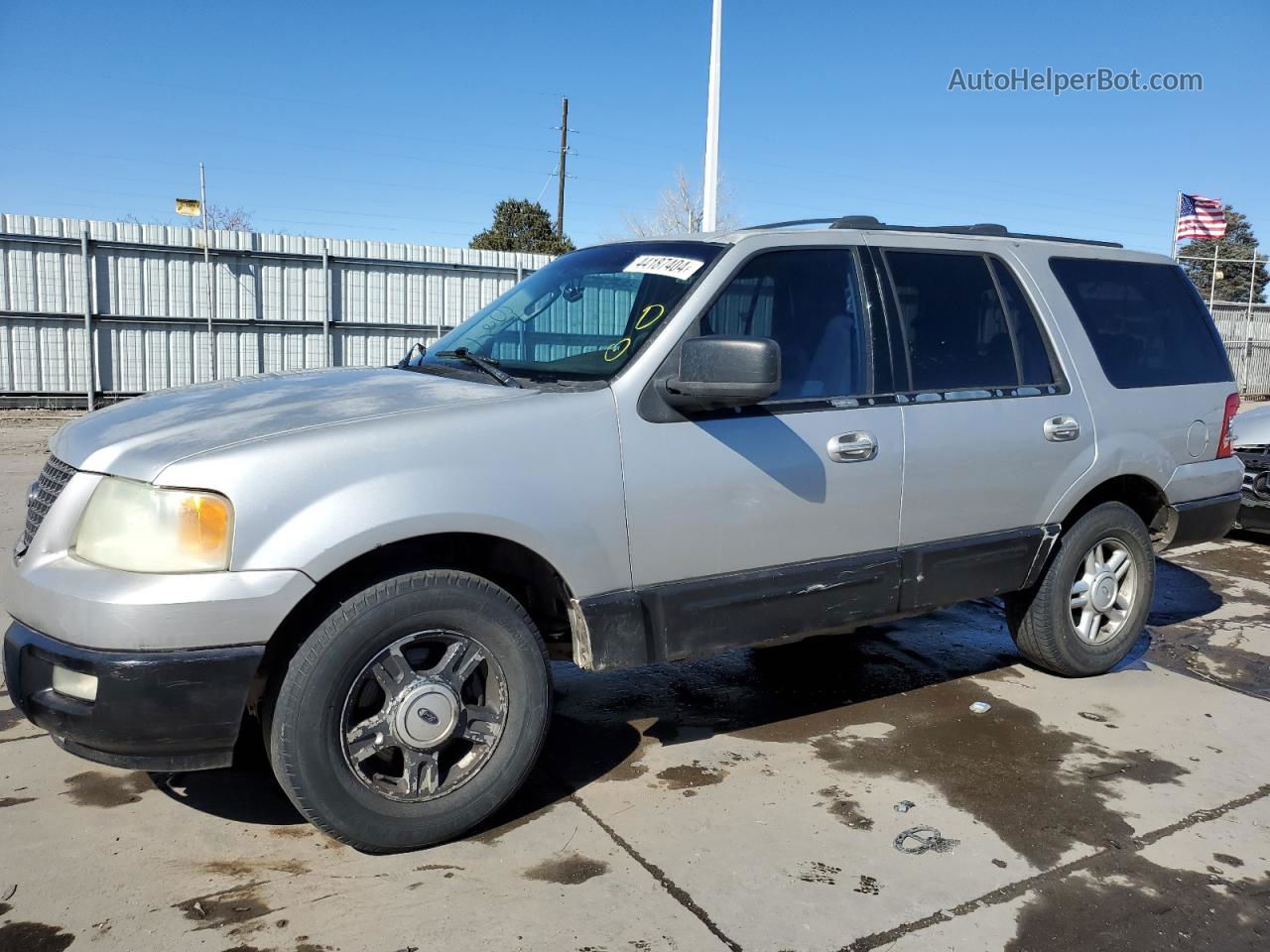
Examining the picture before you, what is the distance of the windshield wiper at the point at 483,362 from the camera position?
3479 millimetres

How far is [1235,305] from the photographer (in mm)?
27141

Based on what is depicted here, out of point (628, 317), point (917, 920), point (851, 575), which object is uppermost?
point (628, 317)

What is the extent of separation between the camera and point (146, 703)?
8.80 ft

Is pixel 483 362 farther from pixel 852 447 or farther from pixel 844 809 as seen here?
pixel 844 809

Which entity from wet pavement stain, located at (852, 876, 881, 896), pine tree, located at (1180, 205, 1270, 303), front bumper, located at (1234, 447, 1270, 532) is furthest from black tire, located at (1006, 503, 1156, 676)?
pine tree, located at (1180, 205, 1270, 303)

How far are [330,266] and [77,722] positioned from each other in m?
16.3

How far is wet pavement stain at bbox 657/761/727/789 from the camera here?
3.61m

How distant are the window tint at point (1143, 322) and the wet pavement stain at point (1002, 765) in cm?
166

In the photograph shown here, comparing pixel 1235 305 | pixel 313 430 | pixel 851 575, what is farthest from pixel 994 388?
pixel 1235 305

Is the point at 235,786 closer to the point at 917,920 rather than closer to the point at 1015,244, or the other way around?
the point at 917,920

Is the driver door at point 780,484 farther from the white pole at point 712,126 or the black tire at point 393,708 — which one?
the white pole at point 712,126

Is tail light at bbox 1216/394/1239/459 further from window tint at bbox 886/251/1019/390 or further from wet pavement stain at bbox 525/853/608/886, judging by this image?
wet pavement stain at bbox 525/853/608/886

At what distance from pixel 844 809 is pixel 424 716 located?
1447 mm

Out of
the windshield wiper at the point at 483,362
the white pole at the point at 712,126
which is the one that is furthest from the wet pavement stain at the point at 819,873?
the white pole at the point at 712,126
